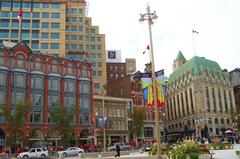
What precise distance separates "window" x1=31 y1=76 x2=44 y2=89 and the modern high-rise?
24.9 meters

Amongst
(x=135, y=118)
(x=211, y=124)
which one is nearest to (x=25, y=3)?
(x=135, y=118)

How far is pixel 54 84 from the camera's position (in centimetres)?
6681

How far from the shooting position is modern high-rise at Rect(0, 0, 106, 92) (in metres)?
89.0

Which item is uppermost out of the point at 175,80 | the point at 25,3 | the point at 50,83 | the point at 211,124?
the point at 25,3

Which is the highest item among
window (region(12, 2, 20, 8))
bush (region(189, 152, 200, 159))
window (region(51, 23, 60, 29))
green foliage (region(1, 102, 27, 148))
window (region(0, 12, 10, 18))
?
window (region(12, 2, 20, 8))

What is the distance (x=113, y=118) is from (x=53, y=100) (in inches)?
617

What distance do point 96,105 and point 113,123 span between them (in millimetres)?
5922

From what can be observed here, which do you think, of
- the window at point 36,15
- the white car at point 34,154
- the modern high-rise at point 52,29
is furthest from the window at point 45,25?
the white car at point 34,154

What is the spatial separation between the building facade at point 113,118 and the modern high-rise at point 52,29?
2118cm

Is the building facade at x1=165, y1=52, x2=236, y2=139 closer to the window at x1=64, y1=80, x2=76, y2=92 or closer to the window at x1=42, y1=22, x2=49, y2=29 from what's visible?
the window at x1=64, y1=80, x2=76, y2=92

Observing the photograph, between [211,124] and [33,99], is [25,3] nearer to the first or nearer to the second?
[33,99]

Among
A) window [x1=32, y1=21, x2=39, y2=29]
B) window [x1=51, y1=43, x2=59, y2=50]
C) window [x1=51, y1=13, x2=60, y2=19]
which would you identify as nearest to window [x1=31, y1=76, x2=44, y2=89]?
window [x1=51, y1=43, x2=59, y2=50]

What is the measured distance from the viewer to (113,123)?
245 feet

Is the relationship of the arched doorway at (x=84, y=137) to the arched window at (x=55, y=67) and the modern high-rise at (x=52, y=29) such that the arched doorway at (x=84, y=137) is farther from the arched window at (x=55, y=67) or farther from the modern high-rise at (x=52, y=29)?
the modern high-rise at (x=52, y=29)
